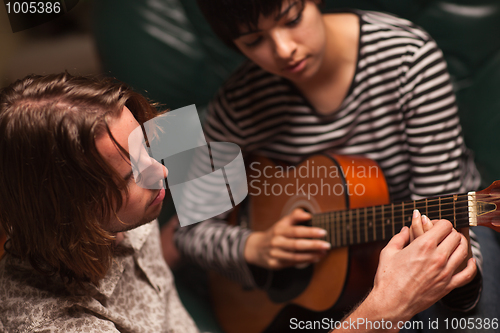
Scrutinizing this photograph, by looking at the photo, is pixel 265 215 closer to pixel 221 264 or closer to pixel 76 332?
pixel 221 264

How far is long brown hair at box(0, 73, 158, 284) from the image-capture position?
1.54 ft

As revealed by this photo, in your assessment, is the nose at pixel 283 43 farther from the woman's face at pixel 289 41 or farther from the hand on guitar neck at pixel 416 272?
the hand on guitar neck at pixel 416 272

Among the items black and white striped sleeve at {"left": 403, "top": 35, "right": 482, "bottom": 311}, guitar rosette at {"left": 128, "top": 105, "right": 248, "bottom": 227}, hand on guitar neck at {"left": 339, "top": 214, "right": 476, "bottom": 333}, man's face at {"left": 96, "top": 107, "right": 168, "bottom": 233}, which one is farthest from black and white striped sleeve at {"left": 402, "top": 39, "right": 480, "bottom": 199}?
man's face at {"left": 96, "top": 107, "right": 168, "bottom": 233}

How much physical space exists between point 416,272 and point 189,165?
1.33 feet

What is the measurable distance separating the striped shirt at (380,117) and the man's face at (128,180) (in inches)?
7.5

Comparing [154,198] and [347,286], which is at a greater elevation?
[154,198]

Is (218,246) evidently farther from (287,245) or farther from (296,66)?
(296,66)

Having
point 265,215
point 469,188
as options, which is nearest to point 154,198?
point 265,215

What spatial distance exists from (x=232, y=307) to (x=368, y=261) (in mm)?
360

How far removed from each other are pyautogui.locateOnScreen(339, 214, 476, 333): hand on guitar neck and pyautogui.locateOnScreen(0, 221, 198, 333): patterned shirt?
0.39m

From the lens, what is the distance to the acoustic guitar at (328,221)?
1.93ft

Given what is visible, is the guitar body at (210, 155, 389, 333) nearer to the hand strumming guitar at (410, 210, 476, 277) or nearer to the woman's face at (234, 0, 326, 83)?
the hand strumming guitar at (410, 210, 476, 277)

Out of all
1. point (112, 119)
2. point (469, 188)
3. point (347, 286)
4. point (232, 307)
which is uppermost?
point (112, 119)

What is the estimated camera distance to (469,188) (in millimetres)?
563
